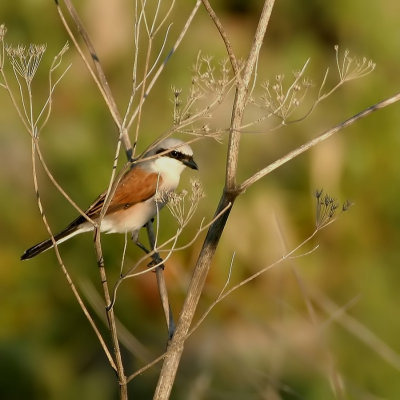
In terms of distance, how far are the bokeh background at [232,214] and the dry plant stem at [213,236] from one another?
2.10 m

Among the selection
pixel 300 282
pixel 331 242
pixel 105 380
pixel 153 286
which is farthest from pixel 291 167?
pixel 300 282

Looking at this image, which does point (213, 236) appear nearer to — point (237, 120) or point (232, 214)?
point (237, 120)

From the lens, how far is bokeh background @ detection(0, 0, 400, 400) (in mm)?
4406

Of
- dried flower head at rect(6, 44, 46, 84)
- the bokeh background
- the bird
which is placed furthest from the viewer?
the bokeh background

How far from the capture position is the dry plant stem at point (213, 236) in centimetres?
163

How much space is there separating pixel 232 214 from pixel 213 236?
3.50 m

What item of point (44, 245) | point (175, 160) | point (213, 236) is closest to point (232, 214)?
point (175, 160)

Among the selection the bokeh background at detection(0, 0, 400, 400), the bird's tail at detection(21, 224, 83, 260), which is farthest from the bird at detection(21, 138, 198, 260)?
the bokeh background at detection(0, 0, 400, 400)

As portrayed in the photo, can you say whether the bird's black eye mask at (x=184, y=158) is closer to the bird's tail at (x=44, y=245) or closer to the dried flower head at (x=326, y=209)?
the bird's tail at (x=44, y=245)

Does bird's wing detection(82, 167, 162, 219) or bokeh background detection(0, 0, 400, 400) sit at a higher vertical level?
bird's wing detection(82, 167, 162, 219)

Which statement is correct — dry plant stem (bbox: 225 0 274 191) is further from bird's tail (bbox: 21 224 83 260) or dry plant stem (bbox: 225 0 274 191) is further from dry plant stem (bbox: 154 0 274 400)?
bird's tail (bbox: 21 224 83 260)

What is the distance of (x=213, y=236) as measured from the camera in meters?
1.66

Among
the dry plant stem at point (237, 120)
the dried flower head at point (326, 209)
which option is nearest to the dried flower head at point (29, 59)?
the dry plant stem at point (237, 120)

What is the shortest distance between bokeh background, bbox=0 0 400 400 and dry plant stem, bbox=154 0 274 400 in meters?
2.10
